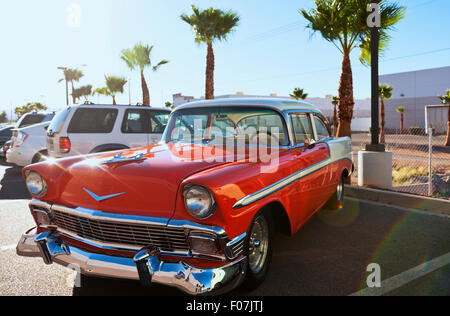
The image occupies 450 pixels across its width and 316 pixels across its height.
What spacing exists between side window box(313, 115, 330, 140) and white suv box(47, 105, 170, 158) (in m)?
3.97

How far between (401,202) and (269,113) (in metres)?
3.28

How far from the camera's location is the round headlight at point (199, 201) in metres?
2.32

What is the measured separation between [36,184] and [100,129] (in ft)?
14.4

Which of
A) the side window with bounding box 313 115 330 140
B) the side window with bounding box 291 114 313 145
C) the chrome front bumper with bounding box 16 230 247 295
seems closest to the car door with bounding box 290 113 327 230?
the side window with bounding box 291 114 313 145

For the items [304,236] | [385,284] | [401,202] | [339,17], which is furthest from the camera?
[339,17]

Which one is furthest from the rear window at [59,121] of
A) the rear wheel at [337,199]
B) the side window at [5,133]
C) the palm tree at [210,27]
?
the palm tree at [210,27]

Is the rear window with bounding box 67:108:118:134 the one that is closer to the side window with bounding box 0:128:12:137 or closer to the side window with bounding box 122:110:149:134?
the side window with bounding box 122:110:149:134

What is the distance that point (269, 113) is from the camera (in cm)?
363

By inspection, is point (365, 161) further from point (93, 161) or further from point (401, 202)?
point (93, 161)

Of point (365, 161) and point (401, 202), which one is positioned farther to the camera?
point (365, 161)

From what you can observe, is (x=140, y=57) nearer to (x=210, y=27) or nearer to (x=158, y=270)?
(x=210, y=27)

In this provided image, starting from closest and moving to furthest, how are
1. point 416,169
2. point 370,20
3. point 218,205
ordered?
point 218,205 → point 370,20 → point 416,169
